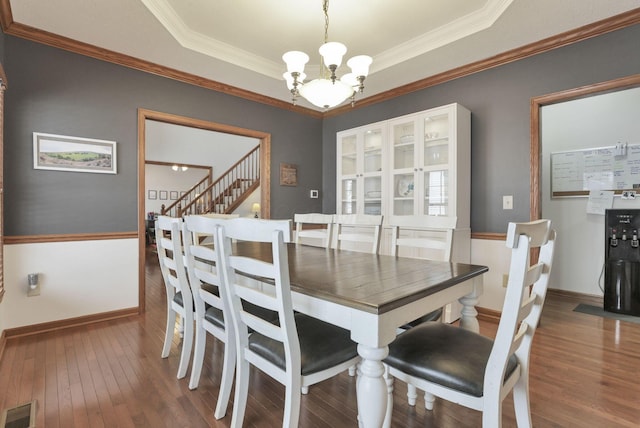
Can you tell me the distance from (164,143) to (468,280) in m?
8.11

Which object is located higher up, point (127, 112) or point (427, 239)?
point (127, 112)

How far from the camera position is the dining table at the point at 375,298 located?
3.60 ft

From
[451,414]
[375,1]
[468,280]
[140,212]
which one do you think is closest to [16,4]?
[140,212]

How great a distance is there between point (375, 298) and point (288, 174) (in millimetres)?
3380

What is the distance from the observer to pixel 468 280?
1.53 metres

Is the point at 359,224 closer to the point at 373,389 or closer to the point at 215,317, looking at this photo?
the point at 215,317

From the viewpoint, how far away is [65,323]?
9.07 ft

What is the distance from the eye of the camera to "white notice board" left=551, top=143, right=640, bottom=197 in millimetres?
3381

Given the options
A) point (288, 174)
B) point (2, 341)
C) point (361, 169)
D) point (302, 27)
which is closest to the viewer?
point (2, 341)

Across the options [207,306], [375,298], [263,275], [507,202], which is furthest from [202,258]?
[507,202]

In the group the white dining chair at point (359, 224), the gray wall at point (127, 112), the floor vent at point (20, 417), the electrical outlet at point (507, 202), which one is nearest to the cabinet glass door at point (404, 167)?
the gray wall at point (127, 112)

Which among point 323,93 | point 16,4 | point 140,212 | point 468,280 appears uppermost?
point 16,4

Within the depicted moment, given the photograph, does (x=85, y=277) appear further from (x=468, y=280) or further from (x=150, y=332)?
A: (x=468, y=280)

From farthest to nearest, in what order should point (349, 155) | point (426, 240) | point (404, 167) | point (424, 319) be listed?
point (349, 155) < point (404, 167) < point (426, 240) < point (424, 319)
